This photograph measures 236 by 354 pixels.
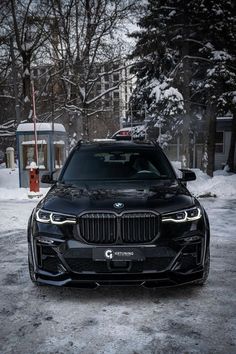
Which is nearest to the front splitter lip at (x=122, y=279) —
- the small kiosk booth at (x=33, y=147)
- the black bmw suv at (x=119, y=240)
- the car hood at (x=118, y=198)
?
the black bmw suv at (x=119, y=240)

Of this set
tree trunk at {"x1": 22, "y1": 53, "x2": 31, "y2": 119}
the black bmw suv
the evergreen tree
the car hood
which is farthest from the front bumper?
tree trunk at {"x1": 22, "y1": 53, "x2": 31, "y2": 119}

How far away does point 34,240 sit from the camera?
14.5ft

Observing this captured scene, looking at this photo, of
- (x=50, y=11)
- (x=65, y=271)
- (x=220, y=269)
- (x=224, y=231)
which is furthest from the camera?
(x=50, y=11)

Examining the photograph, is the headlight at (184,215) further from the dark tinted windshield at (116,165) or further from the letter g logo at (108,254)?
the dark tinted windshield at (116,165)

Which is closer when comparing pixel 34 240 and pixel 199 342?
pixel 199 342

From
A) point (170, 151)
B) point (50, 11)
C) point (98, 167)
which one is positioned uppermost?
point (50, 11)

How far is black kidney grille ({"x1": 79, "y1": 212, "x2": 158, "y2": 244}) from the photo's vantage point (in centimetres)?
419

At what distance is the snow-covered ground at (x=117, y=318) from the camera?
139 inches

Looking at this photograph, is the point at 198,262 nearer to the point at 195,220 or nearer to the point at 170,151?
the point at 195,220

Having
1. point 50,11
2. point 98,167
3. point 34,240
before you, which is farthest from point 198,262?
point 50,11

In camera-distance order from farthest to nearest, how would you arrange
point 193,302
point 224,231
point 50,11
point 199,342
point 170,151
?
point 170,151 < point 50,11 < point 224,231 < point 193,302 < point 199,342

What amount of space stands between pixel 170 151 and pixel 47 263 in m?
28.1

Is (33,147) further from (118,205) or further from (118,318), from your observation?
(118,318)

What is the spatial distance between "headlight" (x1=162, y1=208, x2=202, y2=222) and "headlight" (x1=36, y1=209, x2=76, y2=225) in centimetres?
96
